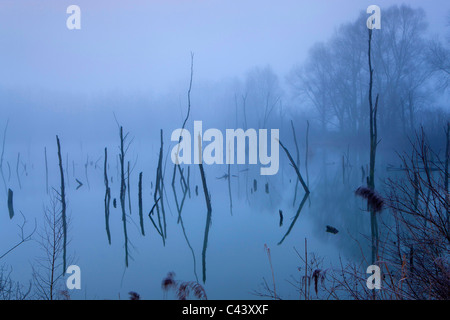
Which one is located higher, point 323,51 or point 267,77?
point 323,51

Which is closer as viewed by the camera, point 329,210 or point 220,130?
point 220,130

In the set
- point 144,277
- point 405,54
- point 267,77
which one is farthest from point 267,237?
point 405,54

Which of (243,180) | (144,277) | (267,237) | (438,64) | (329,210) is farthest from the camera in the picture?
(243,180)

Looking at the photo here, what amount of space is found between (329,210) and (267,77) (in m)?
1.69

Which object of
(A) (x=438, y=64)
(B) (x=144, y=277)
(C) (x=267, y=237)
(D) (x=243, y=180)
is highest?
(A) (x=438, y=64)

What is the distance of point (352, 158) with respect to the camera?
16.8 feet

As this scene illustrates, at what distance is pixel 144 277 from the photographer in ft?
8.76
